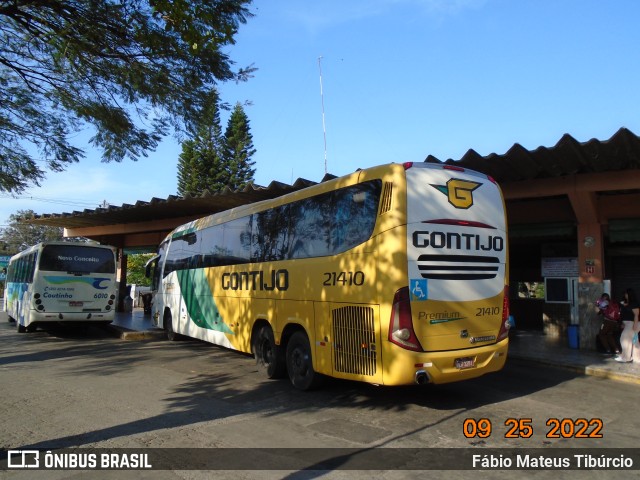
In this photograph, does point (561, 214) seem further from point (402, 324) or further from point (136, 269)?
point (136, 269)

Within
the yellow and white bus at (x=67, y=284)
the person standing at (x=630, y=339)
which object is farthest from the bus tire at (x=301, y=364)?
the yellow and white bus at (x=67, y=284)

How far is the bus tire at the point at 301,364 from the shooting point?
7.62 meters

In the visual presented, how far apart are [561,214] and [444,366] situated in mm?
9077

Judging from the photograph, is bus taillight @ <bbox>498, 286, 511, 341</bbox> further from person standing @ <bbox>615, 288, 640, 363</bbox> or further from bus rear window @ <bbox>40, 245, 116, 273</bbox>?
bus rear window @ <bbox>40, 245, 116, 273</bbox>

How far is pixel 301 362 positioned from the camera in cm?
785

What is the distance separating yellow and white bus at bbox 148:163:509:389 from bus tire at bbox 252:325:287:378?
Answer: 22mm

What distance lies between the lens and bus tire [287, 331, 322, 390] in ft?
25.0

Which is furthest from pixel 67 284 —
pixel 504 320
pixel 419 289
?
pixel 504 320

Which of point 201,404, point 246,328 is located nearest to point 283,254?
point 246,328

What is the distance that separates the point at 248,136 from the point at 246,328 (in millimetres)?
42157

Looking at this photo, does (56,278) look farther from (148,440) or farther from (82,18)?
(148,440)

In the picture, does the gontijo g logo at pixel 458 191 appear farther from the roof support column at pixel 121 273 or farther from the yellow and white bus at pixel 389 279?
the roof support column at pixel 121 273

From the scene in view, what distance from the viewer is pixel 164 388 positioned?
793cm

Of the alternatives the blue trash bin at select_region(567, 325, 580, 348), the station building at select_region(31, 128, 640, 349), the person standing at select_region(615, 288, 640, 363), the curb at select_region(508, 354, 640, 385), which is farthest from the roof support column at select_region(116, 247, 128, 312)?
the person standing at select_region(615, 288, 640, 363)
